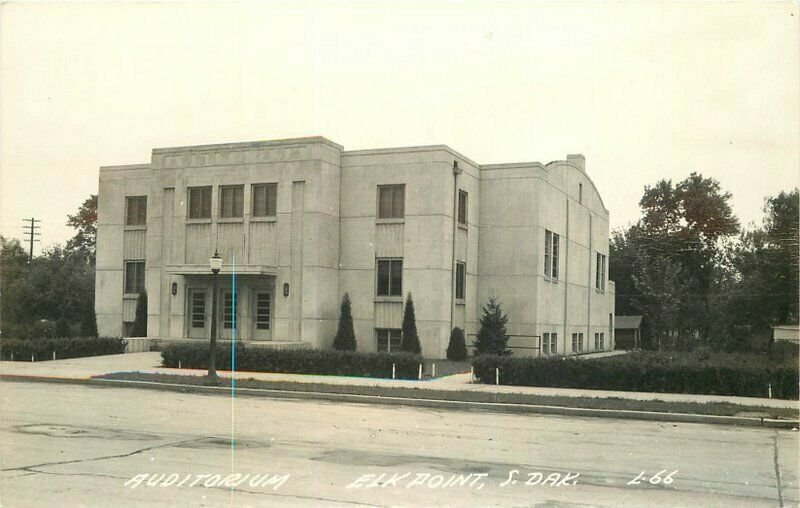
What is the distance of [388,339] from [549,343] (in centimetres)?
911

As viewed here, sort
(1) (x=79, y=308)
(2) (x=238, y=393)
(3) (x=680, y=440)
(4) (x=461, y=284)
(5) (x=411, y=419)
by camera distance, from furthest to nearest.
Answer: (1) (x=79, y=308)
(4) (x=461, y=284)
(2) (x=238, y=393)
(5) (x=411, y=419)
(3) (x=680, y=440)

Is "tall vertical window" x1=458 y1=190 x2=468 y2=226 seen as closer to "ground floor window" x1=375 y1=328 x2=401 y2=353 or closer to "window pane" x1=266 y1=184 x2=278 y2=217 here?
"ground floor window" x1=375 y1=328 x2=401 y2=353

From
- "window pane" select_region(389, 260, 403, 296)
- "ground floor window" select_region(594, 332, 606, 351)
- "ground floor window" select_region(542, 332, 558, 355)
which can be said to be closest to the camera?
"window pane" select_region(389, 260, 403, 296)

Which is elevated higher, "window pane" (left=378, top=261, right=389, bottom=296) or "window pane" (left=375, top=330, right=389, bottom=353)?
"window pane" (left=378, top=261, right=389, bottom=296)

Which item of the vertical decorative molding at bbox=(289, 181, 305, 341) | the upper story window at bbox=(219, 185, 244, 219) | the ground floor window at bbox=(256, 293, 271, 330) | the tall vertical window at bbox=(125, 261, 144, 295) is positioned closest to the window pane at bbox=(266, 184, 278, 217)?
the vertical decorative molding at bbox=(289, 181, 305, 341)

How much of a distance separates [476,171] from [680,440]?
25.0 meters

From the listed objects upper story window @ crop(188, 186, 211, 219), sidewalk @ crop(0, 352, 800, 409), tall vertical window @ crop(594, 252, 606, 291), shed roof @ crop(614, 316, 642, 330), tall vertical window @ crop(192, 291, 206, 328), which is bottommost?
sidewalk @ crop(0, 352, 800, 409)

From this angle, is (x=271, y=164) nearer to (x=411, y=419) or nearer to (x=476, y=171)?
(x=476, y=171)

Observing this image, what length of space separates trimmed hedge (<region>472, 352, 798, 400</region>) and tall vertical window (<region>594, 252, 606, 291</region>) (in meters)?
28.2

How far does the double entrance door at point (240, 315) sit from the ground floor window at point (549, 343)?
43.5 feet

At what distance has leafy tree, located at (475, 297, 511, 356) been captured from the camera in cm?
3372

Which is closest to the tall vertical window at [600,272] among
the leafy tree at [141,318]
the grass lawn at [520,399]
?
the leafy tree at [141,318]

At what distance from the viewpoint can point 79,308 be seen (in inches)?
1855

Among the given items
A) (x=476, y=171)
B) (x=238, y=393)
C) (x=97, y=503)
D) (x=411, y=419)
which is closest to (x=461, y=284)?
(x=476, y=171)
